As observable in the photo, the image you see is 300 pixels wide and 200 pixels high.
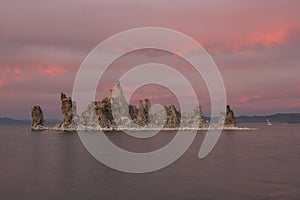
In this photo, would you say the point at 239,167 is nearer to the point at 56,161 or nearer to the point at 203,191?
the point at 203,191

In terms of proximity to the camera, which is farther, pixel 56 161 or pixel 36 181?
pixel 56 161

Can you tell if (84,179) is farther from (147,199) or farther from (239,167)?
(239,167)

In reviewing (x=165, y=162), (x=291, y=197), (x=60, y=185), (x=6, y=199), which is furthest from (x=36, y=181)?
(x=291, y=197)

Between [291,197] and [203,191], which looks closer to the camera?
[291,197]

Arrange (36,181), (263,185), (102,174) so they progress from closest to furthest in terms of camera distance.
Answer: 1. (263,185)
2. (36,181)
3. (102,174)

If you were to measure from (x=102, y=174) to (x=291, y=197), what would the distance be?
105ft

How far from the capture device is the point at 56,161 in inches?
3118

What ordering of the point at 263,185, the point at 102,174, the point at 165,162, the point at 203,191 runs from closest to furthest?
the point at 203,191
the point at 263,185
the point at 102,174
the point at 165,162

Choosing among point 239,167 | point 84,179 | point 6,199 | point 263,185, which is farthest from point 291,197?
point 6,199

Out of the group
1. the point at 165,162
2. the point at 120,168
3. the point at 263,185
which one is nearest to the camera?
the point at 263,185

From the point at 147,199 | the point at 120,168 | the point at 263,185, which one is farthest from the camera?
the point at 120,168

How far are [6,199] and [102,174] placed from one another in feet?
67.1

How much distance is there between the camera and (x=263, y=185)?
48500 millimetres

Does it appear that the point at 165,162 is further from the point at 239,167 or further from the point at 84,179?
the point at 84,179
